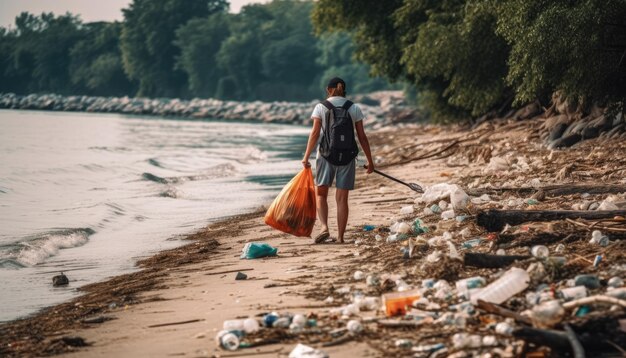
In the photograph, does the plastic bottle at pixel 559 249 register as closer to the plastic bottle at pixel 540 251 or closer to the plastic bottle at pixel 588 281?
the plastic bottle at pixel 540 251

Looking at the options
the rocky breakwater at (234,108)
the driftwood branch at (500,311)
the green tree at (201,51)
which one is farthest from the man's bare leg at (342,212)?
the green tree at (201,51)

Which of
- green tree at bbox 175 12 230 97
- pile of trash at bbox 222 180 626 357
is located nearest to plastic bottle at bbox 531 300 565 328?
pile of trash at bbox 222 180 626 357

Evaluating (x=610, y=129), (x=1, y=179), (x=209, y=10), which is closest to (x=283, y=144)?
(x=1, y=179)

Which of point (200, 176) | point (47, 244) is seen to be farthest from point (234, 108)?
point (47, 244)

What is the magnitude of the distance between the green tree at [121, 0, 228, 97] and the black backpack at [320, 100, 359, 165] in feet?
384

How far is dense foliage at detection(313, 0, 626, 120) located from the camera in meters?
13.5

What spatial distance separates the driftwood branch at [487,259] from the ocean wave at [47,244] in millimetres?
5570

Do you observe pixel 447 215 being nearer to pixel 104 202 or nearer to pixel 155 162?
pixel 104 202

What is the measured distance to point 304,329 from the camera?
543cm

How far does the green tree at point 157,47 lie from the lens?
125375 millimetres

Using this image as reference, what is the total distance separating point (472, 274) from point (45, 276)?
15.4ft

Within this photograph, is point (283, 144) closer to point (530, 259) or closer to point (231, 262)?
point (231, 262)

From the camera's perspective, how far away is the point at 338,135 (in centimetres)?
906

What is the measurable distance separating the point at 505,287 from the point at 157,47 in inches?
4854
